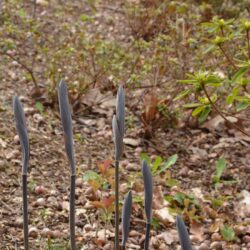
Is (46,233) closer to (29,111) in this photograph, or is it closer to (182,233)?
(182,233)

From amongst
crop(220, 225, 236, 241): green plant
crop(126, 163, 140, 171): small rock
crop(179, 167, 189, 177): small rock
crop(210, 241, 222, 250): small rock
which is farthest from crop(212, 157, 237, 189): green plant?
crop(210, 241, 222, 250): small rock

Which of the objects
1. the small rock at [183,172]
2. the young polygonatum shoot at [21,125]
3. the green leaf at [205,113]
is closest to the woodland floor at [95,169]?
the small rock at [183,172]

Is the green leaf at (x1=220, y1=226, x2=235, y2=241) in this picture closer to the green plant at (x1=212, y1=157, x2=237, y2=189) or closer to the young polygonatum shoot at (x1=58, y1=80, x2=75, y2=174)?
the green plant at (x1=212, y1=157, x2=237, y2=189)

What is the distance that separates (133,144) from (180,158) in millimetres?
314

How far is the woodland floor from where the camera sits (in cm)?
270

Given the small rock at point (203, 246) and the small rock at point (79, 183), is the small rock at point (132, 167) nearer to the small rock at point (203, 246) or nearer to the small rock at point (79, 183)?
the small rock at point (79, 183)

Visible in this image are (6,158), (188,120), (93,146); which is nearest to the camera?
(6,158)

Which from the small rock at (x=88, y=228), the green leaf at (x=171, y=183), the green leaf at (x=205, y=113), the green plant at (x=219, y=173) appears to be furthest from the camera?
the green plant at (x=219, y=173)

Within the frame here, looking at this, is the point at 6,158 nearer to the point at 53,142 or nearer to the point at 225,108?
the point at 53,142

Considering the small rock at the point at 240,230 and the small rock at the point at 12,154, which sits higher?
the small rock at the point at 12,154

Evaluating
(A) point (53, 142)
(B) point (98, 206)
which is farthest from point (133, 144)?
(B) point (98, 206)

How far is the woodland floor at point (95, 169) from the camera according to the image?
2.70 m

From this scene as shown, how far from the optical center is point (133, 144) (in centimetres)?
379

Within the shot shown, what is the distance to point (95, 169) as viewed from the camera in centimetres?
338
